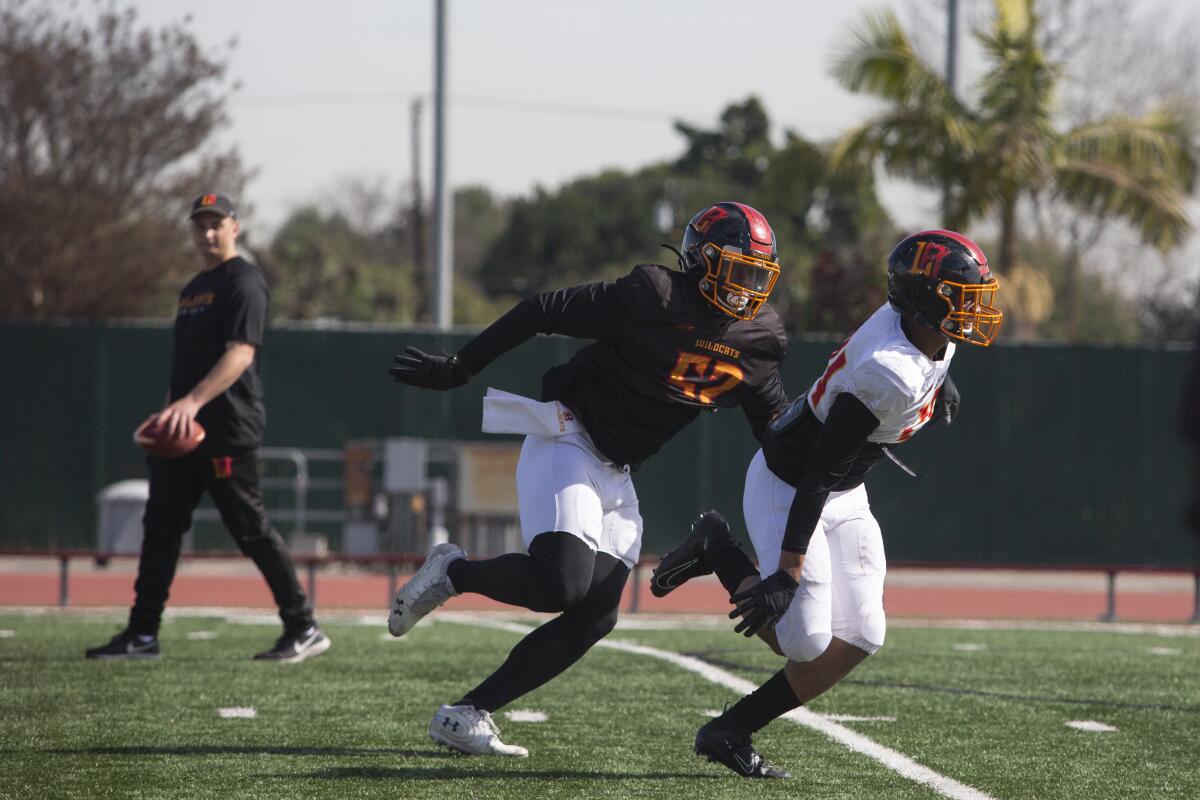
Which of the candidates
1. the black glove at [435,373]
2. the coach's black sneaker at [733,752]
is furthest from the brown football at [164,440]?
the coach's black sneaker at [733,752]

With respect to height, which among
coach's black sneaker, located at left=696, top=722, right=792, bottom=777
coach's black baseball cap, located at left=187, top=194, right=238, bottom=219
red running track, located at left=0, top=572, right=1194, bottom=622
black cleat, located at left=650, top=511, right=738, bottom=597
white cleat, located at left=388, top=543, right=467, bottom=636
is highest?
coach's black baseball cap, located at left=187, top=194, right=238, bottom=219

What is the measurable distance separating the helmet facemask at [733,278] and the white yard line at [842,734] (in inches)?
61.8

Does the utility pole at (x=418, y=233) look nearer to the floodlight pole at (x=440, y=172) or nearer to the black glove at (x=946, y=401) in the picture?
the floodlight pole at (x=440, y=172)

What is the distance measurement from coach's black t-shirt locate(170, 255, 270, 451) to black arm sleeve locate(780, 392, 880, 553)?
3.40m

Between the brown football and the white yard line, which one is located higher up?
the brown football

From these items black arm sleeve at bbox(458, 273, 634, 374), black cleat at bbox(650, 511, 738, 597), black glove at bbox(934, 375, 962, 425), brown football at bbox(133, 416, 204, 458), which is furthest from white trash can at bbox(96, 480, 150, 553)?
black glove at bbox(934, 375, 962, 425)

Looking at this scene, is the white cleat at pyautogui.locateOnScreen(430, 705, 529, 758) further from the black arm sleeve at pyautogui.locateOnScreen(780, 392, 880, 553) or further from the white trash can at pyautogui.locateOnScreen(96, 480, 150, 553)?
the white trash can at pyautogui.locateOnScreen(96, 480, 150, 553)

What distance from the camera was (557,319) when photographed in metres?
5.36

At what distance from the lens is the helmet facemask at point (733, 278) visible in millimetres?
5363

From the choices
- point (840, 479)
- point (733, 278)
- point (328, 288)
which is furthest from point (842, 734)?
point (328, 288)

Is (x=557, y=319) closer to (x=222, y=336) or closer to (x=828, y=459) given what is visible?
(x=828, y=459)

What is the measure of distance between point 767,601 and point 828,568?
0.36 metres

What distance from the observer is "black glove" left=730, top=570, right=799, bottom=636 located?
491 centimetres

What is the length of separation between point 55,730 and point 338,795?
1555mm
